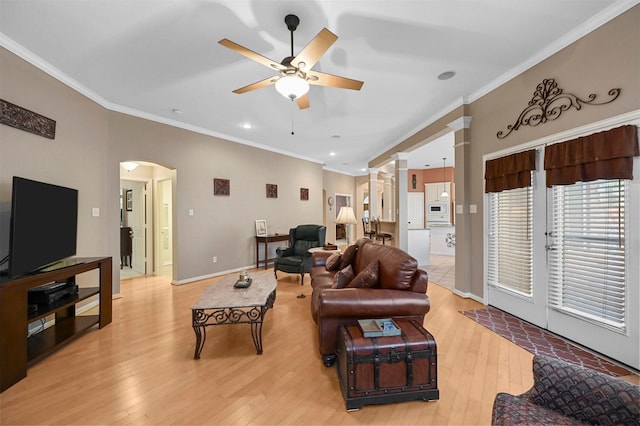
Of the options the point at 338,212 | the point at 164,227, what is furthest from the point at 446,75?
the point at 338,212

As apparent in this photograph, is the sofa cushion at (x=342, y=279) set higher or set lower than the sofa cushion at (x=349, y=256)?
lower

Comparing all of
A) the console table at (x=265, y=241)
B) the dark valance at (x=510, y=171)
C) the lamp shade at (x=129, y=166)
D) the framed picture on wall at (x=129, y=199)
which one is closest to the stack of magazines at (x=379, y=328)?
the dark valance at (x=510, y=171)

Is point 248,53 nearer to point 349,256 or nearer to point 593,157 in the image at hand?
point 349,256

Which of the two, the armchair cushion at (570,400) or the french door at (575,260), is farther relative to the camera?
the french door at (575,260)

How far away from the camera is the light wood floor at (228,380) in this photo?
1597mm

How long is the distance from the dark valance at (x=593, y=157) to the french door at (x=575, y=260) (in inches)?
3.8

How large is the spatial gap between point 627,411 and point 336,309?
141 cm

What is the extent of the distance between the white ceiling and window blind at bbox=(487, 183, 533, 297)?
4.76 feet

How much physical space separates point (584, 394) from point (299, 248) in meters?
4.06

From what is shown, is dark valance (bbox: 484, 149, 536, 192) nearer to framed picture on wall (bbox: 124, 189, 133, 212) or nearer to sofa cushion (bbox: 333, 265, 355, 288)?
sofa cushion (bbox: 333, 265, 355, 288)

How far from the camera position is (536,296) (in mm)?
2732

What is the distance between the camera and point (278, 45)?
97.6 inches

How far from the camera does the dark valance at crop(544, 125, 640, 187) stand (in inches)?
77.9

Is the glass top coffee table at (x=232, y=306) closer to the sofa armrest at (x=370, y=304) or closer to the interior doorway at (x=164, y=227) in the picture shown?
the sofa armrest at (x=370, y=304)
